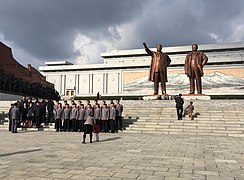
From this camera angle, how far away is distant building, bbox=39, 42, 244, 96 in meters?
44.5

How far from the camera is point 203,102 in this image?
1430 cm

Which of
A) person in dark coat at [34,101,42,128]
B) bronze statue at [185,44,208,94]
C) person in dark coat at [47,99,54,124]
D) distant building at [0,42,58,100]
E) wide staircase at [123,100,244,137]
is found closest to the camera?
wide staircase at [123,100,244,137]

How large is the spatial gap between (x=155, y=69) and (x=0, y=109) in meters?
10.2

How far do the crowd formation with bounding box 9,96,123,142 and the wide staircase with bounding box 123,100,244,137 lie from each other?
1125 millimetres

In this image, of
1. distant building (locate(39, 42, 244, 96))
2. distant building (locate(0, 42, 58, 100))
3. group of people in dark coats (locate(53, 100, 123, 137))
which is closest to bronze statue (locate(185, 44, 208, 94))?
group of people in dark coats (locate(53, 100, 123, 137))

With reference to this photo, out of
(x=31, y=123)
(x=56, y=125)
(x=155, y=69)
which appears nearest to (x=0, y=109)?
(x=31, y=123)

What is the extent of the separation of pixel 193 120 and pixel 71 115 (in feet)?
17.6

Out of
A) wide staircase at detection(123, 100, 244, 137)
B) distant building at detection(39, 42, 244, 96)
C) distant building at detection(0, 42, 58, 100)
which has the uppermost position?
distant building at detection(39, 42, 244, 96)

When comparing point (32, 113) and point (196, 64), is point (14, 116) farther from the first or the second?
point (196, 64)

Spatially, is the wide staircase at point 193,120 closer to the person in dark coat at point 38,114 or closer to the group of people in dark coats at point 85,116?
the group of people in dark coats at point 85,116

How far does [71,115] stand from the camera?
10.5m

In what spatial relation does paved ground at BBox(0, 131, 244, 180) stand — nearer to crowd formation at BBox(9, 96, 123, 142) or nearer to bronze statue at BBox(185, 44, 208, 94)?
crowd formation at BBox(9, 96, 123, 142)

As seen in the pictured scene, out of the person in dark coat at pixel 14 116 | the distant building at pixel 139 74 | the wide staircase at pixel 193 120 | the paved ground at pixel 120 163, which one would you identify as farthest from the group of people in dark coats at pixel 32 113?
the distant building at pixel 139 74

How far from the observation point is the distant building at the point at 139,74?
44.5 metres
